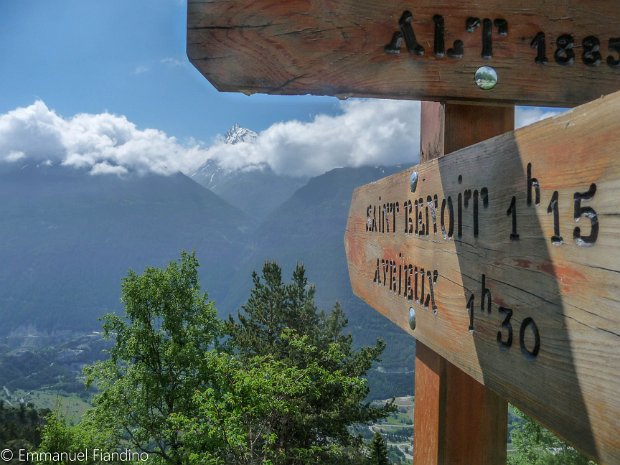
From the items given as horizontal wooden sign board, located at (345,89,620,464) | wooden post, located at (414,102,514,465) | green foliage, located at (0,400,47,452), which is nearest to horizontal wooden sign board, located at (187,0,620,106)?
wooden post, located at (414,102,514,465)

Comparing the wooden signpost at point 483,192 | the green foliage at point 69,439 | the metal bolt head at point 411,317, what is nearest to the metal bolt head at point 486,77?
the wooden signpost at point 483,192

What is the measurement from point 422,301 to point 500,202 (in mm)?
454

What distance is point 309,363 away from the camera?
16312mm

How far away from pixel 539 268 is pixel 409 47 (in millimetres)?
681

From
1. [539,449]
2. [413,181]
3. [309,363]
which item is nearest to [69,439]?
[309,363]

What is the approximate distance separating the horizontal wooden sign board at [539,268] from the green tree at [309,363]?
12205 millimetres

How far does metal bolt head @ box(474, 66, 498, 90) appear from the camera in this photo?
1.26 m

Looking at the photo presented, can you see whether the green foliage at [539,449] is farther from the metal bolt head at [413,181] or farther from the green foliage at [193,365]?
the metal bolt head at [413,181]

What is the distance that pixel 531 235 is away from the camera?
0.75 meters

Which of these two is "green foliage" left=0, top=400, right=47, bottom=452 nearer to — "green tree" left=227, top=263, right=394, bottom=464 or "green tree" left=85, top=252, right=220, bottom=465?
"green tree" left=85, top=252, right=220, bottom=465

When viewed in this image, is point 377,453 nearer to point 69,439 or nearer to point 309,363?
point 309,363

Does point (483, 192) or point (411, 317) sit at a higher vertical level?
point (483, 192)

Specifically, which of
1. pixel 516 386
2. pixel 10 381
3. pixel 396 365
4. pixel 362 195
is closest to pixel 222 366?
pixel 362 195

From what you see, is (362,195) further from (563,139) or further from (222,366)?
(222,366)
